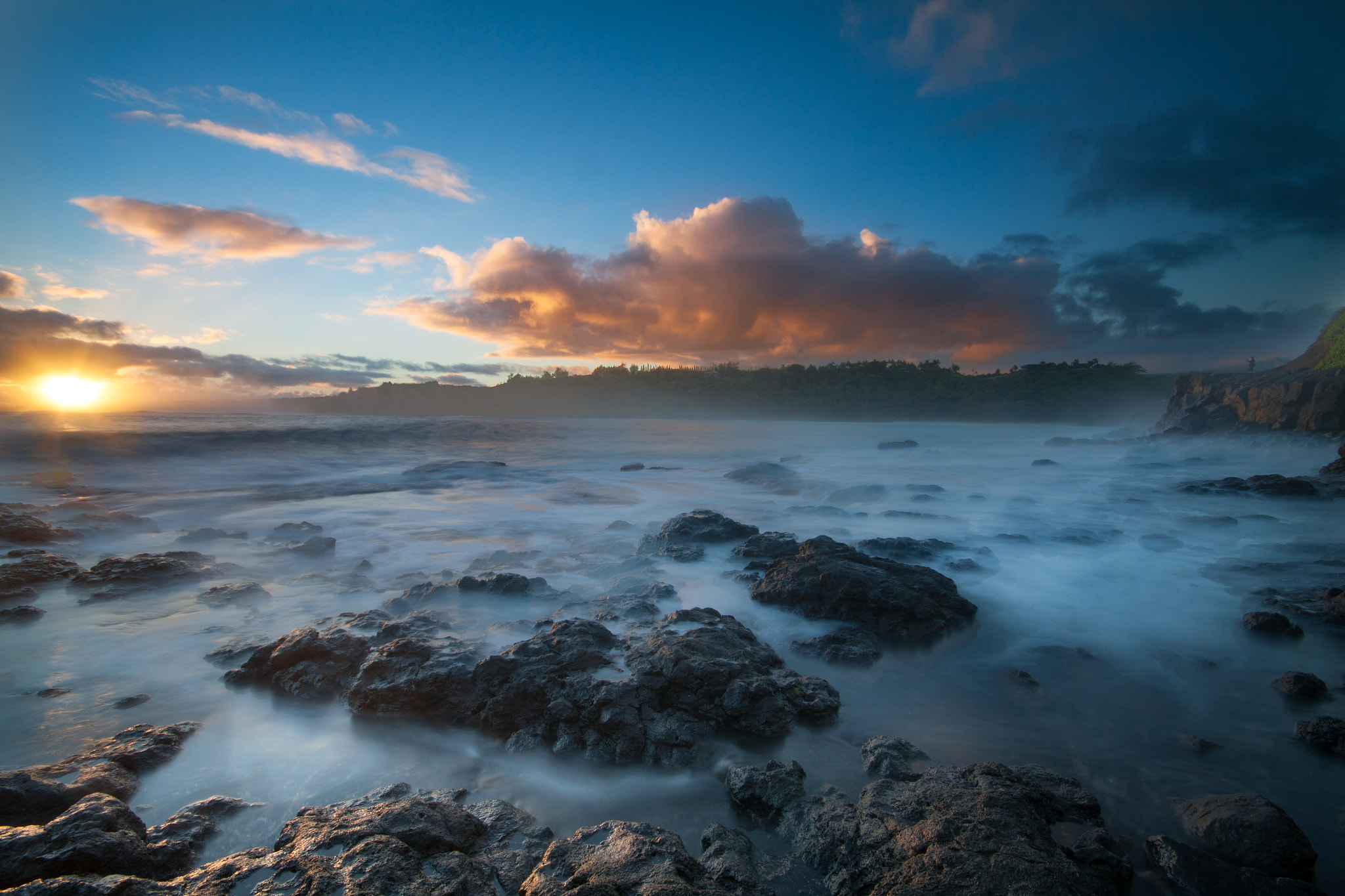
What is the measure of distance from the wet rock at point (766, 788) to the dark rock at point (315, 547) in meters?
7.40

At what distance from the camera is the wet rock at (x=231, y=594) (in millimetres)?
5734

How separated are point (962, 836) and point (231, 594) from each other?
23.0 feet

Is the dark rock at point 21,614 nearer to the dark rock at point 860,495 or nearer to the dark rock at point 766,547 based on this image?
the dark rock at point 766,547

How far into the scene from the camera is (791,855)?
243 cm

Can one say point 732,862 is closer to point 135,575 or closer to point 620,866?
point 620,866

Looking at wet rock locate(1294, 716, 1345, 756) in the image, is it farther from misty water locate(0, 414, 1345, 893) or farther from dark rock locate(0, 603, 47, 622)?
dark rock locate(0, 603, 47, 622)

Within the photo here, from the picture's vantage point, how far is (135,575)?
20.0ft

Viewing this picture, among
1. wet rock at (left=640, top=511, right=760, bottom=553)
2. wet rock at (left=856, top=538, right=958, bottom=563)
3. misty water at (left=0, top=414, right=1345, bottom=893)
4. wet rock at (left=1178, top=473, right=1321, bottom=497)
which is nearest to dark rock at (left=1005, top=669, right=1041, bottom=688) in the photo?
misty water at (left=0, top=414, right=1345, bottom=893)

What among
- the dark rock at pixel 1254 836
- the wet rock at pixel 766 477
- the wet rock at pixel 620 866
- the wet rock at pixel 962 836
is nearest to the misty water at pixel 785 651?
the dark rock at pixel 1254 836

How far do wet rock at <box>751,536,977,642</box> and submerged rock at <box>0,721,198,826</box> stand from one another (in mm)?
4669

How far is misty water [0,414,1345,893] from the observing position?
3.01 metres

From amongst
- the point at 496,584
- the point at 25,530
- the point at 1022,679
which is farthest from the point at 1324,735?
the point at 25,530

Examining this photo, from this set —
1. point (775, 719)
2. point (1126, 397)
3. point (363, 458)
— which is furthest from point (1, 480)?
point (1126, 397)

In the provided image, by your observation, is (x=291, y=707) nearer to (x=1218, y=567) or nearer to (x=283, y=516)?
(x=283, y=516)
